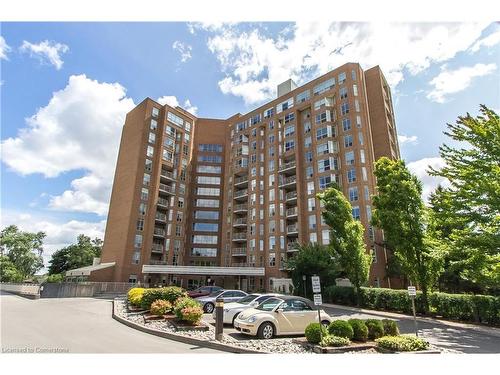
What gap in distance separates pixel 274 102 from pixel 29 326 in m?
55.2

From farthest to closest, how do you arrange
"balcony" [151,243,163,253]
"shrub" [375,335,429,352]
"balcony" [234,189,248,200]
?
"balcony" [234,189,248,200] < "balcony" [151,243,163,253] < "shrub" [375,335,429,352]

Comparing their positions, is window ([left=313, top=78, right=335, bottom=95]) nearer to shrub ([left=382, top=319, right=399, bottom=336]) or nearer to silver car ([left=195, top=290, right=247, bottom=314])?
silver car ([left=195, top=290, right=247, bottom=314])

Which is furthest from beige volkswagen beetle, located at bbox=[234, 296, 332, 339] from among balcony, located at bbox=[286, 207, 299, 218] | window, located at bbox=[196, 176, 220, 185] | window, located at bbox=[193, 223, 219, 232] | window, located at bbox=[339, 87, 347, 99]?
window, located at bbox=[196, 176, 220, 185]

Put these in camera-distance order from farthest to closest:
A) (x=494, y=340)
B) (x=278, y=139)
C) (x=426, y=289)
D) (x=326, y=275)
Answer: (x=278, y=139), (x=326, y=275), (x=426, y=289), (x=494, y=340)

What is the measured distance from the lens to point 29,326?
13766 millimetres

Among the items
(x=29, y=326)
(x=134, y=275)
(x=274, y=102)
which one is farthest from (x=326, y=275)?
(x=274, y=102)

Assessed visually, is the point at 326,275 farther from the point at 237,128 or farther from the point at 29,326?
the point at 237,128

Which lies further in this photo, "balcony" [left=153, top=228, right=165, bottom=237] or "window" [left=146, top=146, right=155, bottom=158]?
"window" [left=146, top=146, right=155, bottom=158]

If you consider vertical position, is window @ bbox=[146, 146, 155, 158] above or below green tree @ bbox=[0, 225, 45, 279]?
above

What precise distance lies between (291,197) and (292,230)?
574cm

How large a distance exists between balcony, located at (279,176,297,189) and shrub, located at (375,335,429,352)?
4242 cm

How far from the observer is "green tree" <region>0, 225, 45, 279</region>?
252 ft

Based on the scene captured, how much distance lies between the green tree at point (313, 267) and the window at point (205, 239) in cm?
3185

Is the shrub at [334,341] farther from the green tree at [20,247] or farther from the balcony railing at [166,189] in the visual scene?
the green tree at [20,247]
